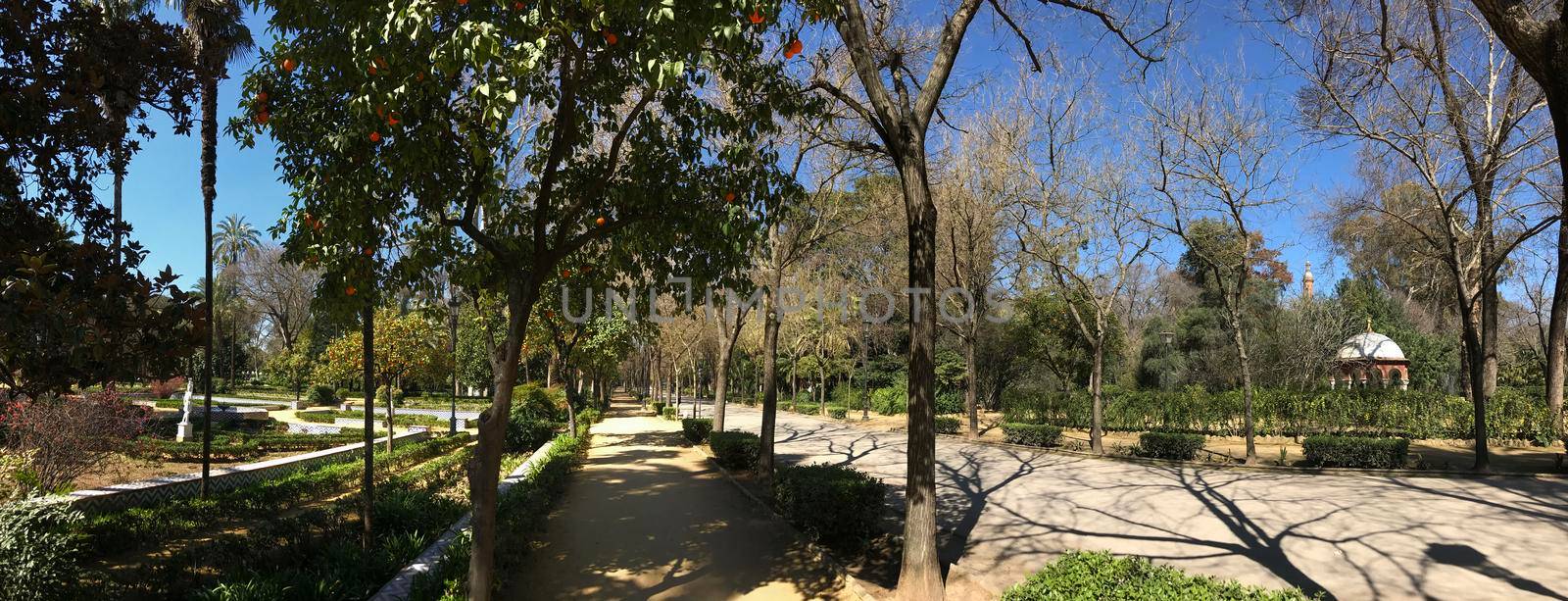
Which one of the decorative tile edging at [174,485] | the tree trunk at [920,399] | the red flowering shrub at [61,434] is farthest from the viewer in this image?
the red flowering shrub at [61,434]

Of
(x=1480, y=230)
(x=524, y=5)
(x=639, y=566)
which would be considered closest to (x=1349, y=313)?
(x=1480, y=230)

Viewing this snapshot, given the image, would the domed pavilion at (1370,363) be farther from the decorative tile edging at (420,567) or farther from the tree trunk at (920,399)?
the decorative tile edging at (420,567)

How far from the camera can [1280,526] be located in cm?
886

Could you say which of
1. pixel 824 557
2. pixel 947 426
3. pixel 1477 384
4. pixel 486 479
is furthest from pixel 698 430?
pixel 1477 384

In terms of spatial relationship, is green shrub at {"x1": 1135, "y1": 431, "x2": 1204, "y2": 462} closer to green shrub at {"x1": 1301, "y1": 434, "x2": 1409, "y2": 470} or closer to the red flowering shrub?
green shrub at {"x1": 1301, "y1": 434, "x2": 1409, "y2": 470}

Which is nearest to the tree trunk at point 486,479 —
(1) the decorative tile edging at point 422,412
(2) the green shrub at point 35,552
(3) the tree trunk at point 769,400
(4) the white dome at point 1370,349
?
(2) the green shrub at point 35,552

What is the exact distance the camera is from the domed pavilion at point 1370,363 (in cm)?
3086

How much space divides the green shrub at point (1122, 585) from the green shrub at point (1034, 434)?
627 inches

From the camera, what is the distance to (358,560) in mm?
5480

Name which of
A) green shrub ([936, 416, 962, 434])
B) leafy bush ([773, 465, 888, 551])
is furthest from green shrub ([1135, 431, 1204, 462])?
leafy bush ([773, 465, 888, 551])

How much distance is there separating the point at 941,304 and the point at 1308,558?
1499cm

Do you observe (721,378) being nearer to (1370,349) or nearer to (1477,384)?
(1477,384)

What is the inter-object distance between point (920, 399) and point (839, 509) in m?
2.18

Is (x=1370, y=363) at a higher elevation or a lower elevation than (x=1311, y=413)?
higher
